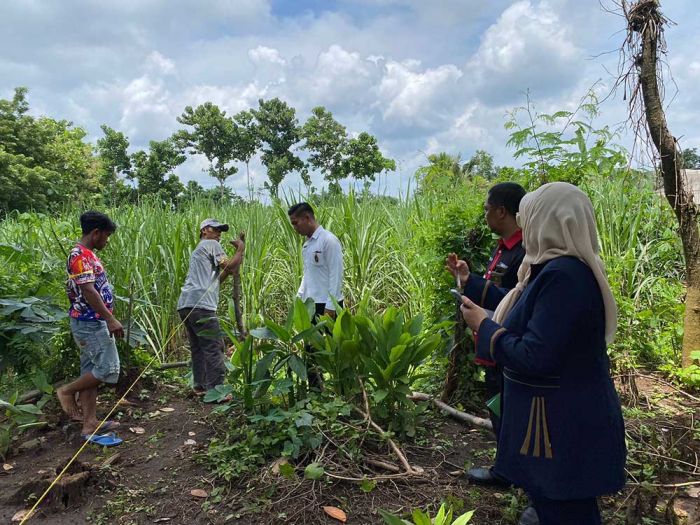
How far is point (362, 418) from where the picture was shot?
290 centimetres

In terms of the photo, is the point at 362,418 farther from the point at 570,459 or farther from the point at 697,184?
the point at 697,184

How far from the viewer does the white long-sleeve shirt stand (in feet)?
12.8

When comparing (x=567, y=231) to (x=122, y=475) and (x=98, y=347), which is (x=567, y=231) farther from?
(x=98, y=347)

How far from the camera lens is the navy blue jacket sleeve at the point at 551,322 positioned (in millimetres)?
1434

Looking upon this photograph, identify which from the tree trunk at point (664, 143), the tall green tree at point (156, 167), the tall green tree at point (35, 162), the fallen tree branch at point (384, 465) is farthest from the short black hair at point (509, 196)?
the tall green tree at point (156, 167)

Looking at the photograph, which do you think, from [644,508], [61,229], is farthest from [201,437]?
[61,229]

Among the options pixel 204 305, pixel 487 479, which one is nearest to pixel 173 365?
pixel 204 305

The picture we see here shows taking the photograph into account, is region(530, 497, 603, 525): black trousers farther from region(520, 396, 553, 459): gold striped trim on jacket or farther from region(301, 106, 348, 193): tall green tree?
region(301, 106, 348, 193): tall green tree

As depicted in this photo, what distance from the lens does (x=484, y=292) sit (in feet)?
8.22

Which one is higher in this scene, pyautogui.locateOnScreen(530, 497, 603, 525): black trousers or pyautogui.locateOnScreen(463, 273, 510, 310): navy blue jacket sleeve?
pyautogui.locateOnScreen(463, 273, 510, 310): navy blue jacket sleeve

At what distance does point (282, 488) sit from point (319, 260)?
194 cm

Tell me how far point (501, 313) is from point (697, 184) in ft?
10.8

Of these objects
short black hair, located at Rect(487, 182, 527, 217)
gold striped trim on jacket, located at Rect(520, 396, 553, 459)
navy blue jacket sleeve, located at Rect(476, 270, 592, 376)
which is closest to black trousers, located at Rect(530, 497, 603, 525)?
gold striped trim on jacket, located at Rect(520, 396, 553, 459)

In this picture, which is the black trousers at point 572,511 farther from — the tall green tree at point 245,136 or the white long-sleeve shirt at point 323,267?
the tall green tree at point 245,136
